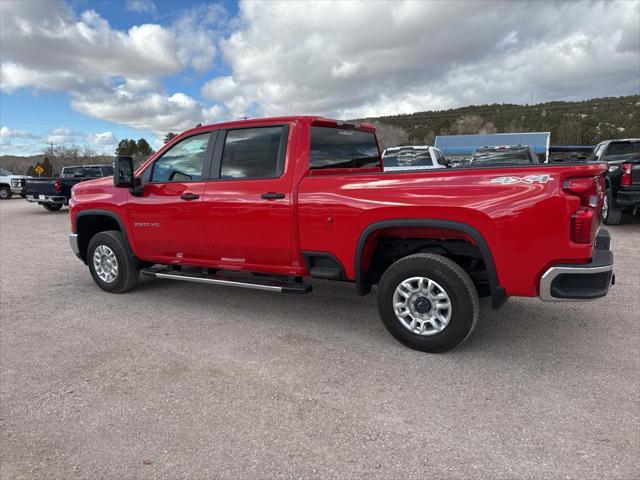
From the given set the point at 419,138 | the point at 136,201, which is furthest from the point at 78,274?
the point at 419,138

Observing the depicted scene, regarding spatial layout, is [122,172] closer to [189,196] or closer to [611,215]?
[189,196]

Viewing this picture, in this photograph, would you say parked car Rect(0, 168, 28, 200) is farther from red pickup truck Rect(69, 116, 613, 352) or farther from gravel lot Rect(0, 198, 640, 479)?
gravel lot Rect(0, 198, 640, 479)

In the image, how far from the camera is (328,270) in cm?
414

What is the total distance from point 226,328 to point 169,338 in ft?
1.73

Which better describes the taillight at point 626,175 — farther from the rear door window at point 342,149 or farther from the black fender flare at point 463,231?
the black fender flare at point 463,231

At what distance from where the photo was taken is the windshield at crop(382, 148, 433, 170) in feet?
40.6

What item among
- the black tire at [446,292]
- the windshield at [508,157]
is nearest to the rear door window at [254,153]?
the black tire at [446,292]

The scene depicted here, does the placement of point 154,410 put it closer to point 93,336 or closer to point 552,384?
point 93,336

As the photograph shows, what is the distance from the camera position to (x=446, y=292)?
356cm

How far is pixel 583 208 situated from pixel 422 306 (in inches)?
53.2

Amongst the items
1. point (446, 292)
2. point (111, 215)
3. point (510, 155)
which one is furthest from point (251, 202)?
point (510, 155)

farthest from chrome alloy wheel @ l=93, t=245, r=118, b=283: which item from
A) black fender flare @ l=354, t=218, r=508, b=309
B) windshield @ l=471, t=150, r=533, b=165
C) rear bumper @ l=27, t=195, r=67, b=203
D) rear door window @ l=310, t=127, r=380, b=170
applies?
rear bumper @ l=27, t=195, r=67, b=203

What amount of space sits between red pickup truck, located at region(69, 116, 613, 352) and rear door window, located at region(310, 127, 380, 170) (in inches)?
0.7

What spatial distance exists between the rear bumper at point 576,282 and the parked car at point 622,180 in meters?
5.72
